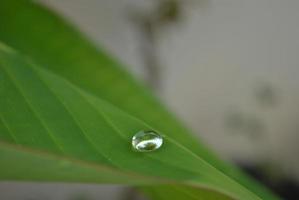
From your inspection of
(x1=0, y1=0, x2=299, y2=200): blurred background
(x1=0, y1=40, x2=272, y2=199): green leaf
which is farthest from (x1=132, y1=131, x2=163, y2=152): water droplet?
(x1=0, y1=0, x2=299, y2=200): blurred background

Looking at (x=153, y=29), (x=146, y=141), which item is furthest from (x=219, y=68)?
(x=146, y=141)

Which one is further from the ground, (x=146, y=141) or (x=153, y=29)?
(x=153, y=29)

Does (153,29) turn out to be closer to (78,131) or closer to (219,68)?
(219,68)

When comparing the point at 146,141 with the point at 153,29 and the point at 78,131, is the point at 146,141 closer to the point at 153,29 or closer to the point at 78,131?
the point at 78,131

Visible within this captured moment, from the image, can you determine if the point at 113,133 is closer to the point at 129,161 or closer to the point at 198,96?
the point at 129,161

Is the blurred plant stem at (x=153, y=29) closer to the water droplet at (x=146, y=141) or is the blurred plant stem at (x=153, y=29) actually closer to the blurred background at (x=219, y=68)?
the blurred background at (x=219, y=68)

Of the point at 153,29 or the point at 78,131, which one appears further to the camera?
the point at 153,29

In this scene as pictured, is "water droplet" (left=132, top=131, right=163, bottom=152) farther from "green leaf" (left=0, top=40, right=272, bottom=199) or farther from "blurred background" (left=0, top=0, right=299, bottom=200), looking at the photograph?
"blurred background" (left=0, top=0, right=299, bottom=200)
